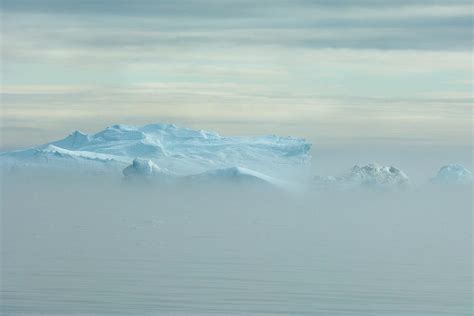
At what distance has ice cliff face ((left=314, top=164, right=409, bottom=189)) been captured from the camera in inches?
1788

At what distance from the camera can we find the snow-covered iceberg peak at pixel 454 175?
47938 millimetres

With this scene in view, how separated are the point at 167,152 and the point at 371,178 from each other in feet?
48.4

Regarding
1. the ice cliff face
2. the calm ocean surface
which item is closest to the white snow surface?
the ice cliff face

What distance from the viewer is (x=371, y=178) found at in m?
45.4

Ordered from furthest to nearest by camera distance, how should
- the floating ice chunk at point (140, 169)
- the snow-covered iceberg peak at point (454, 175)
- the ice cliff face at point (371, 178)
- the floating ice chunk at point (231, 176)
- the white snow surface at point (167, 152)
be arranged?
the white snow surface at point (167, 152), the floating ice chunk at point (231, 176), the snow-covered iceberg peak at point (454, 175), the ice cliff face at point (371, 178), the floating ice chunk at point (140, 169)

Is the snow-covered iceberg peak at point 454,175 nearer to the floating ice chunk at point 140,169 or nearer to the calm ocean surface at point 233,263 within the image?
the calm ocean surface at point 233,263

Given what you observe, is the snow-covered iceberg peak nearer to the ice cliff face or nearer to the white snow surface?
the ice cliff face

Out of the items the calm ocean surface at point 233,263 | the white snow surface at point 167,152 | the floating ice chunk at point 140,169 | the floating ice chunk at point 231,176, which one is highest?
the white snow surface at point 167,152

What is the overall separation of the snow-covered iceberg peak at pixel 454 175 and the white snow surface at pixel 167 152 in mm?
7185

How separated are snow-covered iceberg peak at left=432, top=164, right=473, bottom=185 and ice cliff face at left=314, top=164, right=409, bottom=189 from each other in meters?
2.99

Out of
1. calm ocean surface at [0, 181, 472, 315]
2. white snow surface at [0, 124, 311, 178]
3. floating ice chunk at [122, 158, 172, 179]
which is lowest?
calm ocean surface at [0, 181, 472, 315]

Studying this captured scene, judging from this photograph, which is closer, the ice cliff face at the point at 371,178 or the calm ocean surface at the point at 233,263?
the calm ocean surface at the point at 233,263

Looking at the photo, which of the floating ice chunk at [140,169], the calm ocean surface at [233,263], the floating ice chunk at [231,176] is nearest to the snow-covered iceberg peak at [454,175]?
the calm ocean surface at [233,263]

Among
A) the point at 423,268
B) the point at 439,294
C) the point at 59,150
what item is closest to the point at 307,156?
the point at 59,150
